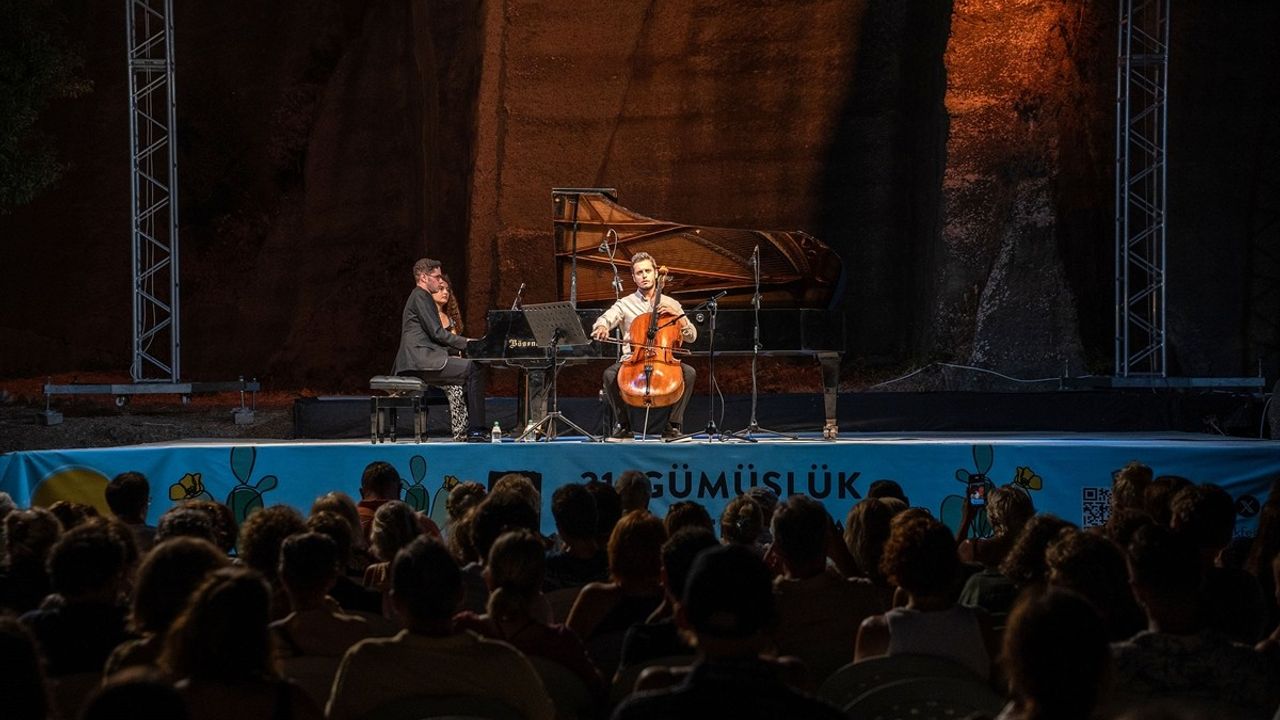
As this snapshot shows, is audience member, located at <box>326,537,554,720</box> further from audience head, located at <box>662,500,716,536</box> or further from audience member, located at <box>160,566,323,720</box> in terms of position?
audience head, located at <box>662,500,716,536</box>

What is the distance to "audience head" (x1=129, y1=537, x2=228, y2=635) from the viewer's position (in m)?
3.32

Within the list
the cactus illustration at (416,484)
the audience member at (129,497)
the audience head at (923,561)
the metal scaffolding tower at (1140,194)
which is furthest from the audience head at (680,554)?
the metal scaffolding tower at (1140,194)

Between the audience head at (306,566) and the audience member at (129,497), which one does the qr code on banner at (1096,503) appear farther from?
the audience head at (306,566)

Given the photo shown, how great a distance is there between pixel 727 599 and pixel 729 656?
12 centimetres

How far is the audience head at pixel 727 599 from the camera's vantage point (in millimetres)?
2807

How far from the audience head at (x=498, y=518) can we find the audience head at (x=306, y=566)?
1.06 m

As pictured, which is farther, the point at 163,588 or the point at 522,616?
the point at 522,616

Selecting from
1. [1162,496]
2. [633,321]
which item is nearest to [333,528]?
[1162,496]

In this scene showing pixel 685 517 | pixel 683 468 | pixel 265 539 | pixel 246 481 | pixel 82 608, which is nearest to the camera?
pixel 82 608

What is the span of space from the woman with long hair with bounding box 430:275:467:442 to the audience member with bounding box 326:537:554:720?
6785 mm

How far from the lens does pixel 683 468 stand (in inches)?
361

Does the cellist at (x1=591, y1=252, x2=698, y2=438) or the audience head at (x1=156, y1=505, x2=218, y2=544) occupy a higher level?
the cellist at (x1=591, y1=252, x2=698, y2=438)

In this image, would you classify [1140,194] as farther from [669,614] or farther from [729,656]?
[729,656]

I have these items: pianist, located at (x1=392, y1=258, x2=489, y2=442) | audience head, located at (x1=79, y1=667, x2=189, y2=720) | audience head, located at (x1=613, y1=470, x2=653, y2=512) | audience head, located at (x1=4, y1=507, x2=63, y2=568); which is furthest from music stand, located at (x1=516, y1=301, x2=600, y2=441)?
audience head, located at (x1=79, y1=667, x2=189, y2=720)
